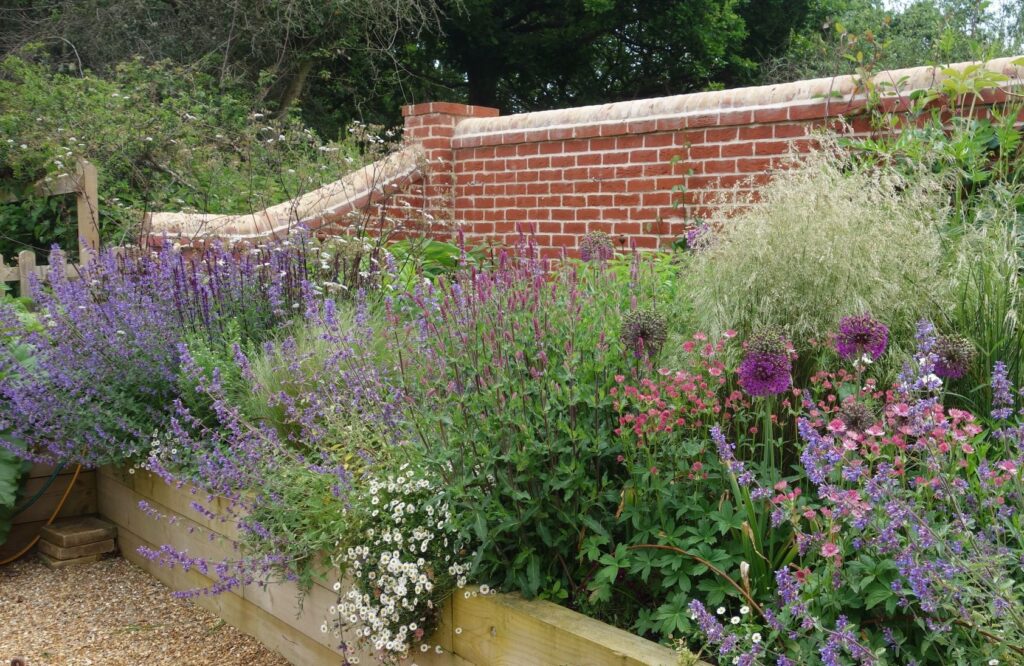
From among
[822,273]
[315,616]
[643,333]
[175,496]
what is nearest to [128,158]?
[175,496]

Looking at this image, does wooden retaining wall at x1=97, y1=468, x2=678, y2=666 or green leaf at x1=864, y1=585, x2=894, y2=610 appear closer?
green leaf at x1=864, y1=585, x2=894, y2=610

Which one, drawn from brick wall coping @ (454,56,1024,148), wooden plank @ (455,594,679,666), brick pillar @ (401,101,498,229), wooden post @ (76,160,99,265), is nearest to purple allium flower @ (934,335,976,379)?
wooden plank @ (455,594,679,666)

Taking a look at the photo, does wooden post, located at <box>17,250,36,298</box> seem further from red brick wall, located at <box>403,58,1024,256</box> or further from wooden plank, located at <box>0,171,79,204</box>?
red brick wall, located at <box>403,58,1024,256</box>

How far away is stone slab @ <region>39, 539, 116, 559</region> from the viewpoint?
14.6ft

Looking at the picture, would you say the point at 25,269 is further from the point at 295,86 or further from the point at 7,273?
the point at 295,86

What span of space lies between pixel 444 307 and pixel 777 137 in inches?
140

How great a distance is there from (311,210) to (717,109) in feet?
10.9

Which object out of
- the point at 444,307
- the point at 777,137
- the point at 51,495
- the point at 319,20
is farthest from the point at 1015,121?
the point at 319,20

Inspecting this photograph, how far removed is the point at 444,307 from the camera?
3080 millimetres

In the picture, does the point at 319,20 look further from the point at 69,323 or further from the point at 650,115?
the point at 69,323

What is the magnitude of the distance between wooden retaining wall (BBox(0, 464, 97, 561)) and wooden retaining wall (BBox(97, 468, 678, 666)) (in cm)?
7

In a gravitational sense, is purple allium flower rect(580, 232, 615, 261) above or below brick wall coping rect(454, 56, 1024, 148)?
below

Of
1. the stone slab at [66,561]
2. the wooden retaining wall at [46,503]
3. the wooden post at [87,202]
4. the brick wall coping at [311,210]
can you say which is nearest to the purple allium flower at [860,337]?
the stone slab at [66,561]

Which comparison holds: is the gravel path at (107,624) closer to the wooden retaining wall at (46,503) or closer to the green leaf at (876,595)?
the wooden retaining wall at (46,503)
